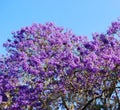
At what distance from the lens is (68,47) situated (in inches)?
1062

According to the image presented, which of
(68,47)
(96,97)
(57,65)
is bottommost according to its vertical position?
(96,97)

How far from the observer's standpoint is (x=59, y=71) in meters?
24.7

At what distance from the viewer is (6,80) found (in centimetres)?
2506

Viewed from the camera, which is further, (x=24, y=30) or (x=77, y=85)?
(x=24, y=30)

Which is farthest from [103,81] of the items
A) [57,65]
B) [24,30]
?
[24,30]

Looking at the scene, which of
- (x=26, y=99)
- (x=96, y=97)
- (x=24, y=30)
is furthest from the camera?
(x=24, y=30)

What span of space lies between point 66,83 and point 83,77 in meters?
1.09

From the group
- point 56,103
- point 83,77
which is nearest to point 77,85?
point 83,77

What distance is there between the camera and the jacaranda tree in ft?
79.9

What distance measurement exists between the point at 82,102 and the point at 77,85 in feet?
10.3

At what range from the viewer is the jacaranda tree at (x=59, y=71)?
24344 millimetres

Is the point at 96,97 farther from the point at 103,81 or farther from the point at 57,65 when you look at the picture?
the point at 57,65

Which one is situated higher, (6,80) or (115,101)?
(6,80)

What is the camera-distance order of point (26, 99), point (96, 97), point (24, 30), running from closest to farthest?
point (26, 99), point (96, 97), point (24, 30)
